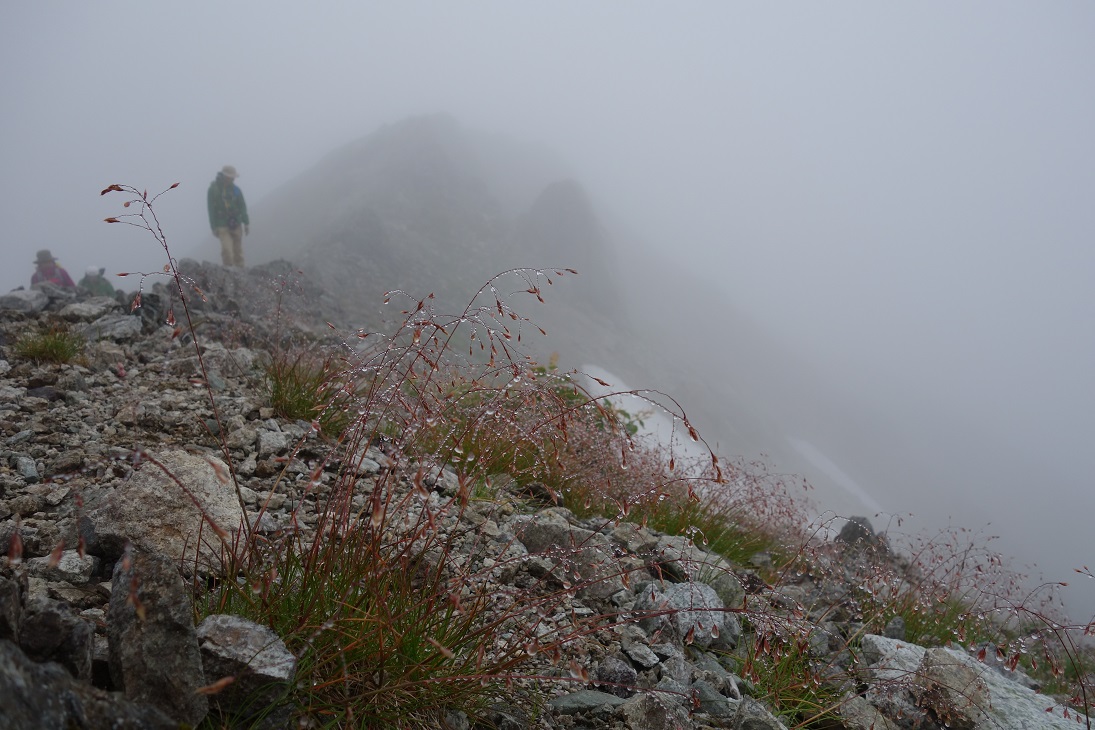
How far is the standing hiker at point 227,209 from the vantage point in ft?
43.1

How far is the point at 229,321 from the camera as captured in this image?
7.50 m

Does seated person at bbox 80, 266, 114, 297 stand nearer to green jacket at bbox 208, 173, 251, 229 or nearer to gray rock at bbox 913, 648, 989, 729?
green jacket at bbox 208, 173, 251, 229

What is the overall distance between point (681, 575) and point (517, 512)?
1168mm

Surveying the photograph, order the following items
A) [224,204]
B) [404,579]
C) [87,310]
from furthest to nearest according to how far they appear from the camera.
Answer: [224,204] → [87,310] → [404,579]

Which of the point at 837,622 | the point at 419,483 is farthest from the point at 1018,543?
the point at 419,483

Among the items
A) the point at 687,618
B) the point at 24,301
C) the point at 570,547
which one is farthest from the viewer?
the point at 24,301

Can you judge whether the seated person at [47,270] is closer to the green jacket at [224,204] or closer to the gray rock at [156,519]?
the green jacket at [224,204]

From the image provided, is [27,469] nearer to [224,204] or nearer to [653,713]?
[653,713]

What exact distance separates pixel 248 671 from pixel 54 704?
19.3 inches

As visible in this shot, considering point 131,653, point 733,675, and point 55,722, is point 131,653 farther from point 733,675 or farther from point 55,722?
point 733,675

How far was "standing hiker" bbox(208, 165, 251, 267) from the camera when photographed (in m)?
13.1

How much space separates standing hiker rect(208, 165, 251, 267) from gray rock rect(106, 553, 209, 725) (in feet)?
45.6

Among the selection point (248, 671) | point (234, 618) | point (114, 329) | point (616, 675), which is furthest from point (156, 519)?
point (114, 329)

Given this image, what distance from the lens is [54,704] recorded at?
100 centimetres
